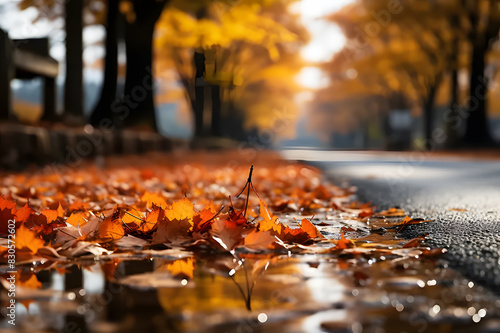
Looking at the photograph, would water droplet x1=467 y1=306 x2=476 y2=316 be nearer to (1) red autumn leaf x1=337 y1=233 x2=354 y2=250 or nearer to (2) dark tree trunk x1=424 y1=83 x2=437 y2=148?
(1) red autumn leaf x1=337 y1=233 x2=354 y2=250

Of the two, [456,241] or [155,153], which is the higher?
[456,241]

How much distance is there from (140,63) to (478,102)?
13.7m

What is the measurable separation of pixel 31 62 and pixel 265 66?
62.2ft

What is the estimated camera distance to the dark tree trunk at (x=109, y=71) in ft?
41.2

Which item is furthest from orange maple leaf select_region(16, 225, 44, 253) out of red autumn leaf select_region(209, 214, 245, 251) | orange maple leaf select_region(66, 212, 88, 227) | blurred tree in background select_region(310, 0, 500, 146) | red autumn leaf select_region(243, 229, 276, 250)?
blurred tree in background select_region(310, 0, 500, 146)

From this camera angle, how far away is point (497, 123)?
52.9 m

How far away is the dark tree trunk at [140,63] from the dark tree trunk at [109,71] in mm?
369

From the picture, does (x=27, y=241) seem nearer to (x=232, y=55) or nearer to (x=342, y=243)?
(x=342, y=243)

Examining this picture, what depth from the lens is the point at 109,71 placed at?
13.2 metres

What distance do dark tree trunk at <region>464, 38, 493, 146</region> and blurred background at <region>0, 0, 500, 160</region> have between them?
0.13 ft

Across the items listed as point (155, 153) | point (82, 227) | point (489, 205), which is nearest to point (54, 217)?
point (82, 227)

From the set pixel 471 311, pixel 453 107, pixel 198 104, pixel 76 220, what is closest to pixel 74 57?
pixel 76 220

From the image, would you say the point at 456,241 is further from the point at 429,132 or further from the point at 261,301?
the point at 429,132

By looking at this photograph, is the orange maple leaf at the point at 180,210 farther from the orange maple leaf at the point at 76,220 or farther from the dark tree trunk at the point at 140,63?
the dark tree trunk at the point at 140,63
